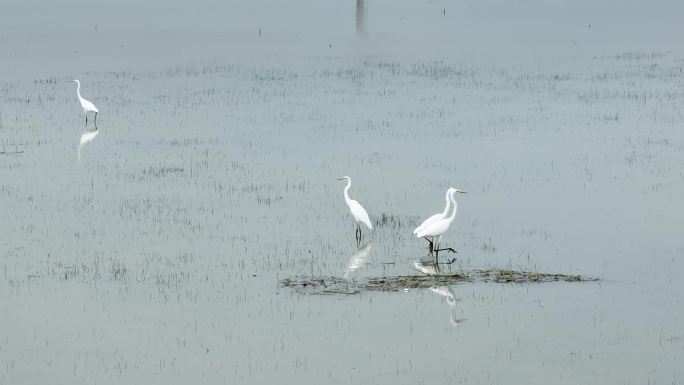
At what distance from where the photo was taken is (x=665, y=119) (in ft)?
115

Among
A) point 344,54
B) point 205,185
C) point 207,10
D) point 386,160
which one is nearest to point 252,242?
point 205,185

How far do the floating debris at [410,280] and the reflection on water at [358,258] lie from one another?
0.52 metres

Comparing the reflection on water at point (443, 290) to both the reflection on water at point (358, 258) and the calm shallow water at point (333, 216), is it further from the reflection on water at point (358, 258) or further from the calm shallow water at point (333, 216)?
the reflection on water at point (358, 258)

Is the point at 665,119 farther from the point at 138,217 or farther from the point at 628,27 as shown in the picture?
the point at 628,27

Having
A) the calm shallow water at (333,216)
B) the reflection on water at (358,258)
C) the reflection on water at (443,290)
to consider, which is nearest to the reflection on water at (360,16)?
the calm shallow water at (333,216)

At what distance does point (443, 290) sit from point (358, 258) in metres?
2.37

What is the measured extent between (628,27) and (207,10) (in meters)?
27.8

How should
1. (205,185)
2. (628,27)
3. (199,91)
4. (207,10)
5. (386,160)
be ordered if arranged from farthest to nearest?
(207,10) → (628,27) → (199,91) → (386,160) → (205,185)

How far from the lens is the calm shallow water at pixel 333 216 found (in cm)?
1619

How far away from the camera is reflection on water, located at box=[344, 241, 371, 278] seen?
19.9 meters

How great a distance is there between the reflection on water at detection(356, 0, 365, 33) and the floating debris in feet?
165

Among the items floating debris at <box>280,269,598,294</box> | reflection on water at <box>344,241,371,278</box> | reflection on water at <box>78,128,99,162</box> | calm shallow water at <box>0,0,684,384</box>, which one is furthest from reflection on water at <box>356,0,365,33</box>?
floating debris at <box>280,269,598,294</box>

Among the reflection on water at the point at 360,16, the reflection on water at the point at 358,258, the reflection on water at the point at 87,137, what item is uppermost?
the reflection on water at the point at 360,16

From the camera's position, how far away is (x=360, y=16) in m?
77.2
